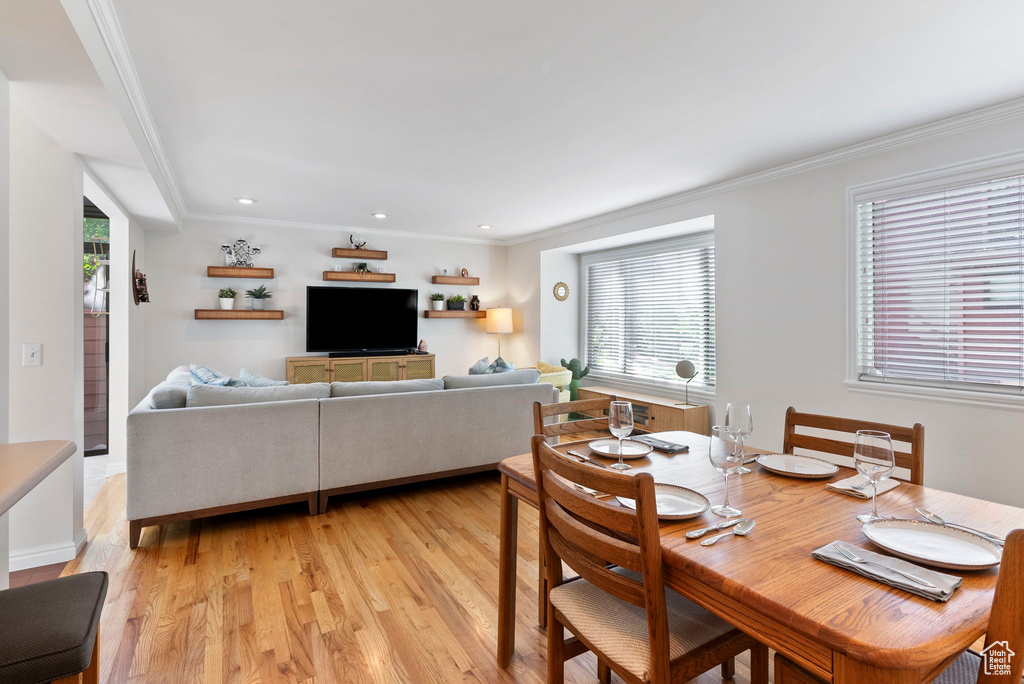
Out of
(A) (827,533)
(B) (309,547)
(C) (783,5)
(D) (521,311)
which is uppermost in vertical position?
(C) (783,5)

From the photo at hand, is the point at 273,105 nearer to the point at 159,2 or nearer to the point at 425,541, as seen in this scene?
the point at 159,2

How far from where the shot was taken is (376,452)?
329 centimetres

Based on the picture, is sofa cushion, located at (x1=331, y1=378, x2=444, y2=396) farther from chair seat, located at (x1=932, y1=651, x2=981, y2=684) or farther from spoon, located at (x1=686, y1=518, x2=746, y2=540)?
chair seat, located at (x1=932, y1=651, x2=981, y2=684)

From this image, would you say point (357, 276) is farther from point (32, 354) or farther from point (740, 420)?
point (740, 420)

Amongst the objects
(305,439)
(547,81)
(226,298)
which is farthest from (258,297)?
(547,81)

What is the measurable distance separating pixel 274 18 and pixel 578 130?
1718 millimetres

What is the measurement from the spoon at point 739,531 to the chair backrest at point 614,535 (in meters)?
0.14

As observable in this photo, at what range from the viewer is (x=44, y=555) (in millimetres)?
2521

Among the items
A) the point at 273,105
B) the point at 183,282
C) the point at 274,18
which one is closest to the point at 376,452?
the point at 273,105

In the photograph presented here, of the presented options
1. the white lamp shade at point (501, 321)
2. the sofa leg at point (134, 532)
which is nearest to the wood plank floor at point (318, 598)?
the sofa leg at point (134, 532)

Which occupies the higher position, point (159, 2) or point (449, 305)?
point (159, 2)

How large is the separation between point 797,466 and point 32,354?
353cm

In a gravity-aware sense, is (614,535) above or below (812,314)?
below

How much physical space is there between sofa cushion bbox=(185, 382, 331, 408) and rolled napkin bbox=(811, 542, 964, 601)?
114 inches
